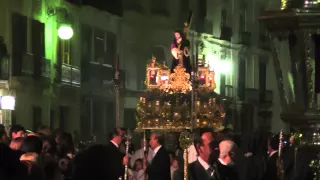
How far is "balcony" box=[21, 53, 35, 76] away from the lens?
2639 centimetres

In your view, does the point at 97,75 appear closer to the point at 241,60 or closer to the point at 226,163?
the point at 241,60

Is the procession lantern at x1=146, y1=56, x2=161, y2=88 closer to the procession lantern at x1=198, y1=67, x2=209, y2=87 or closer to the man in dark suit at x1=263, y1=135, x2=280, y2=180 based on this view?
the procession lantern at x1=198, y1=67, x2=209, y2=87

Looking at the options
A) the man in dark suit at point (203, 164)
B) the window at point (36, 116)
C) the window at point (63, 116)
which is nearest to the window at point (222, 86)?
the window at point (63, 116)

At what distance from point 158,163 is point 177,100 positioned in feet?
16.7

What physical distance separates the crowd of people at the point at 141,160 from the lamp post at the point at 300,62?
1.03 ft

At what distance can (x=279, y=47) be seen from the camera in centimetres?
721

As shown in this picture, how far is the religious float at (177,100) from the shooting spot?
738 inches

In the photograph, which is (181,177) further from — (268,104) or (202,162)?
(268,104)

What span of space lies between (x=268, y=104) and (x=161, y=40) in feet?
20.9

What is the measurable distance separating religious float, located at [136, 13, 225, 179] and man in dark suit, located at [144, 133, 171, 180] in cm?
359

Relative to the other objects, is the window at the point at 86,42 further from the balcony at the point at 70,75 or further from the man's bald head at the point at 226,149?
the man's bald head at the point at 226,149

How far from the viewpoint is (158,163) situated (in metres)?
14.2

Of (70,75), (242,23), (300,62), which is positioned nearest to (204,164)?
(300,62)

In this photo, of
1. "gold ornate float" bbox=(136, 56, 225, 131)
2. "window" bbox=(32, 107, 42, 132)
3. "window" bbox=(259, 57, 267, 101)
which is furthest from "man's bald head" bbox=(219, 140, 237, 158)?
"window" bbox=(259, 57, 267, 101)
